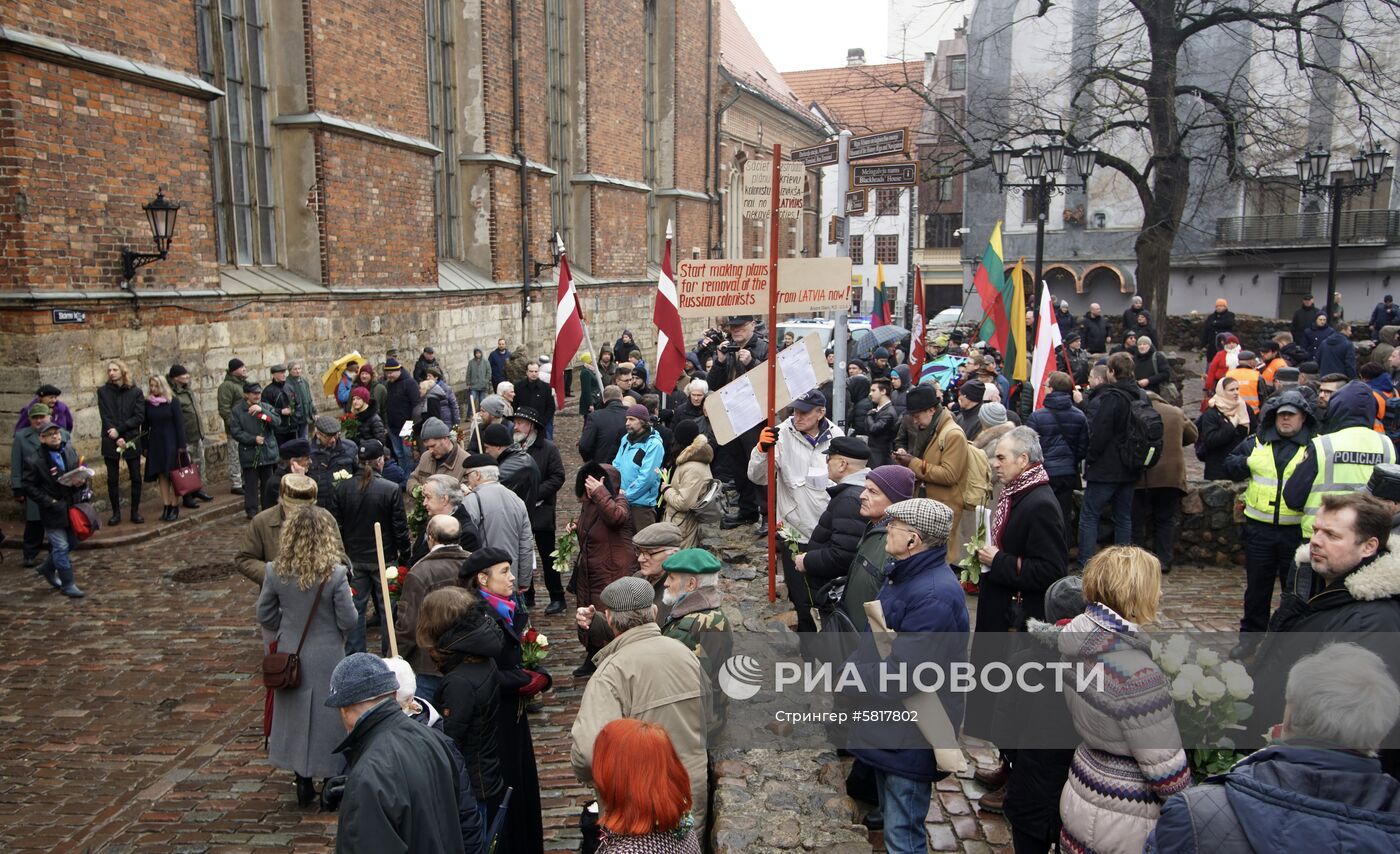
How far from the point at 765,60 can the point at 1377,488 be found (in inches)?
1660

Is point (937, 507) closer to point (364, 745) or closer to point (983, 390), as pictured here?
point (364, 745)

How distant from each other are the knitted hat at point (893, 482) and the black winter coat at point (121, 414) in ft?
31.1

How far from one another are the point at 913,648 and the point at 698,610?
1.08 m

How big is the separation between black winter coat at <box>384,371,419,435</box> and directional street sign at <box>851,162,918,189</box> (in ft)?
26.3

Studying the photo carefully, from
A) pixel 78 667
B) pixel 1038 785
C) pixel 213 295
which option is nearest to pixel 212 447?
pixel 213 295

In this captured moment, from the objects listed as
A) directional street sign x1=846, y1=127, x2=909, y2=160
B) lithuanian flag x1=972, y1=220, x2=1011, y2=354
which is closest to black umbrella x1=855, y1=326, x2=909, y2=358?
lithuanian flag x1=972, y1=220, x2=1011, y2=354

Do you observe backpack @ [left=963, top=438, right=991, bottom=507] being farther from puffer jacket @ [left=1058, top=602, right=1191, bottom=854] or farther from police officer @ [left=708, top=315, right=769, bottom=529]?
puffer jacket @ [left=1058, top=602, right=1191, bottom=854]

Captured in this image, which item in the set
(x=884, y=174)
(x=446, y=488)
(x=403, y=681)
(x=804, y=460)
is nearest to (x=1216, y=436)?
(x=884, y=174)

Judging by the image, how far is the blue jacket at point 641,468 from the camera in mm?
7949

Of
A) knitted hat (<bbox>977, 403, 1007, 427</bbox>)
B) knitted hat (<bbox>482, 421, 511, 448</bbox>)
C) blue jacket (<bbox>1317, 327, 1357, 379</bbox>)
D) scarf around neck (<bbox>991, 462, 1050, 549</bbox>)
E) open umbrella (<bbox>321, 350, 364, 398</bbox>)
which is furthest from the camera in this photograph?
open umbrella (<bbox>321, 350, 364, 398</bbox>)

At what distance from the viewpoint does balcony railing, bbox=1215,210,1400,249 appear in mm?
33438

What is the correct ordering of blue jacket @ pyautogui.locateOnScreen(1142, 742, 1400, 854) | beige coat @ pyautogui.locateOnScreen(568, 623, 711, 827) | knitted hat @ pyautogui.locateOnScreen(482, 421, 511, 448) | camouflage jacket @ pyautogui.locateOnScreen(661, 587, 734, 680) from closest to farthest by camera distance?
1. blue jacket @ pyautogui.locateOnScreen(1142, 742, 1400, 854)
2. beige coat @ pyautogui.locateOnScreen(568, 623, 711, 827)
3. camouflage jacket @ pyautogui.locateOnScreen(661, 587, 734, 680)
4. knitted hat @ pyautogui.locateOnScreen(482, 421, 511, 448)

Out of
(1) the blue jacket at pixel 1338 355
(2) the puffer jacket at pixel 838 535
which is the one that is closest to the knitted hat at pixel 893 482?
(2) the puffer jacket at pixel 838 535

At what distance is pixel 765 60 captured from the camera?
43.6m
